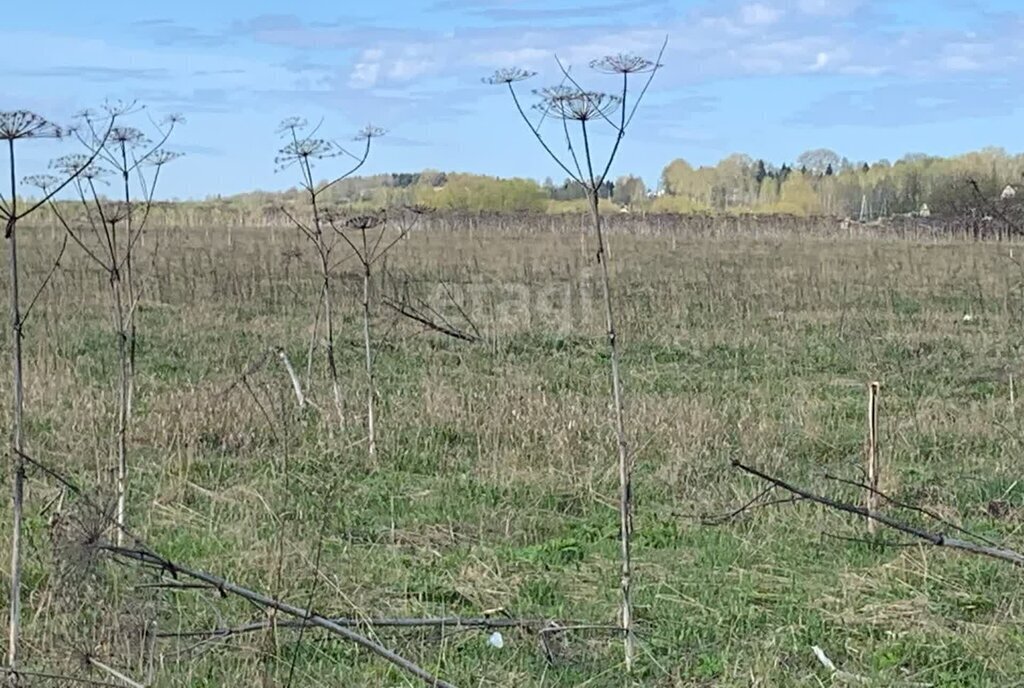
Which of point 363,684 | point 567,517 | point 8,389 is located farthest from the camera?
point 8,389

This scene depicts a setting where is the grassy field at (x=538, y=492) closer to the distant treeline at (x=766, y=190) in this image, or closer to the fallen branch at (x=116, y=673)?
the fallen branch at (x=116, y=673)

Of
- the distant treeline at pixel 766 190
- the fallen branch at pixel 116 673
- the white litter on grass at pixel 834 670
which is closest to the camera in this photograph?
the fallen branch at pixel 116 673

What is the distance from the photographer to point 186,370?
9.04m

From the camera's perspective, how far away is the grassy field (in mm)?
3520

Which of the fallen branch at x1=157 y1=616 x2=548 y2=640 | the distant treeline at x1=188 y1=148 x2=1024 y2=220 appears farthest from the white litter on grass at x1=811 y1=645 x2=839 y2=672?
the distant treeline at x1=188 y1=148 x2=1024 y2=220

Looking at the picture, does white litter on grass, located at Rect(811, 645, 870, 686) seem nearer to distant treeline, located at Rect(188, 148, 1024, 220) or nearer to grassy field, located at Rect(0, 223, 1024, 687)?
grassy field, located at Rect(0, 223, 1024, 687)

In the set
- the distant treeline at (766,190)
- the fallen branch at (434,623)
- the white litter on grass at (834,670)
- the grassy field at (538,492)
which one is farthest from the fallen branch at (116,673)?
the distant treeline at (766,190)

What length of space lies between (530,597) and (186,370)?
563 cm

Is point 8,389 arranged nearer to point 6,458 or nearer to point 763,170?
point 6,458

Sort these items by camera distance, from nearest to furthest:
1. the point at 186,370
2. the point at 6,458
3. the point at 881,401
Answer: the point at 6,458 < the point at 881,401 < the point at 186,370

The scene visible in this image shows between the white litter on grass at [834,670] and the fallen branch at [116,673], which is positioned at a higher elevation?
the fallen branch at [116,673]

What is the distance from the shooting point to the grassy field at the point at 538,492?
11.5 feet

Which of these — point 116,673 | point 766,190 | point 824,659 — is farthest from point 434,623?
point 766,190

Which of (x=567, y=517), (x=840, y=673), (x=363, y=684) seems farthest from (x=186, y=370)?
(x=840, y=673)
